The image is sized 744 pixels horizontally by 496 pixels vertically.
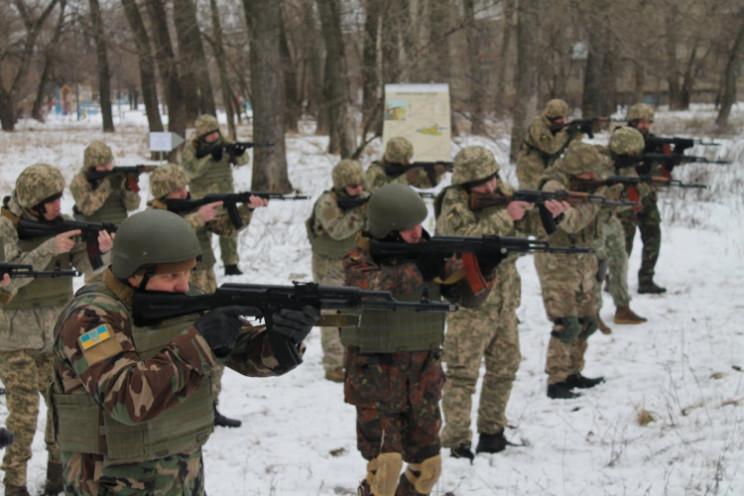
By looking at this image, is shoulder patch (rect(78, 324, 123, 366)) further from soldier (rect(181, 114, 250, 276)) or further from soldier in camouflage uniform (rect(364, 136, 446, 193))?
soldier (rect(181, 114, 250, 276))

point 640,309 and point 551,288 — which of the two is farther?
point 640,309

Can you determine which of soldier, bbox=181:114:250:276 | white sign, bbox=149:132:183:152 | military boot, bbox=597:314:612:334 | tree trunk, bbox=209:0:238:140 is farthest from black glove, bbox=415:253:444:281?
tree trunk, bbox=209:0:238:140

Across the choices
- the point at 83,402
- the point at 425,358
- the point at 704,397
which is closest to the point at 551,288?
the point at 704,397

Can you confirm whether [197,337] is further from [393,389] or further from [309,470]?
[309,470]

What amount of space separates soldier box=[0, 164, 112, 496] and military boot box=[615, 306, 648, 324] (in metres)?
6.21

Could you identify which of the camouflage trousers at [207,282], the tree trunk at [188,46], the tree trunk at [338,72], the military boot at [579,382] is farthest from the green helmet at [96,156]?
the tree trunk at [188,46]

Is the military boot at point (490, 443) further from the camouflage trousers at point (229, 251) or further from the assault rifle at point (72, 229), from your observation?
the camouflage trousers at point (229, 251)

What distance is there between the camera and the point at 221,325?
2707mm

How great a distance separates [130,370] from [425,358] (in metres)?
2.00

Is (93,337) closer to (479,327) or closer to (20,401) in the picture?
(20,401)

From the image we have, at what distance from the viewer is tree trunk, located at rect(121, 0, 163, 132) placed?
1705 cm

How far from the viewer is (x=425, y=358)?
4211 millimetres

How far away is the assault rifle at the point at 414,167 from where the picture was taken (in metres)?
8.91

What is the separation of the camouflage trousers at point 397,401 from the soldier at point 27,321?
2.06 metres
